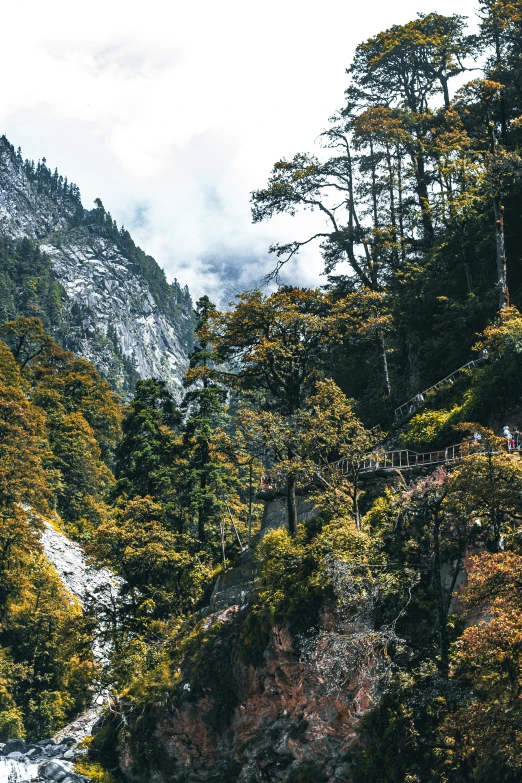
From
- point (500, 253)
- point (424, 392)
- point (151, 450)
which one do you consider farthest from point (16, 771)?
point (500, 253)

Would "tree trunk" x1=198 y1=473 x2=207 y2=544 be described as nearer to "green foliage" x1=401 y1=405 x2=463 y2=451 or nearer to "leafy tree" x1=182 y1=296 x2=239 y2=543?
"leafy tree" x1=182 y1=296 x2=239 y2=543

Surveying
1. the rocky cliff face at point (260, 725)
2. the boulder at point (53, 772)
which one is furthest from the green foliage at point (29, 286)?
the rocky cliff face at point (260, 725)

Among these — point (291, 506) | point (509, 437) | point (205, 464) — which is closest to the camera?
point (509, 437)

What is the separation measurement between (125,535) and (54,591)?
376 inches

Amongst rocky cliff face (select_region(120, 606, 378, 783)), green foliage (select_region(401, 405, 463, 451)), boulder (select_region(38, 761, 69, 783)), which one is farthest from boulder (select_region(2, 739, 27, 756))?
green foliage (select_region(401, 405, 463, 451))

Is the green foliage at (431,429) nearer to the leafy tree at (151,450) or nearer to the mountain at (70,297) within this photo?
the leafy tree at (151,450)

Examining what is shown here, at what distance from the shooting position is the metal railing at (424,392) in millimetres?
31859

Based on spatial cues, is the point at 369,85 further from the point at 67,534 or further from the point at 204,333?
the point at 67,534

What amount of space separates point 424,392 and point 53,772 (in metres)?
20.8

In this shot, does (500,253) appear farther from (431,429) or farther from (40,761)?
(40,761)

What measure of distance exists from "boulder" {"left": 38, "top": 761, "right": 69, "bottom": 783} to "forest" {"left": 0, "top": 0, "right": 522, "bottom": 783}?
89cm

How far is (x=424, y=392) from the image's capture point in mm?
33531

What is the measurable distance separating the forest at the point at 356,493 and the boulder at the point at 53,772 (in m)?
0.89

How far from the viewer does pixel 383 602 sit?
71.6 feet
